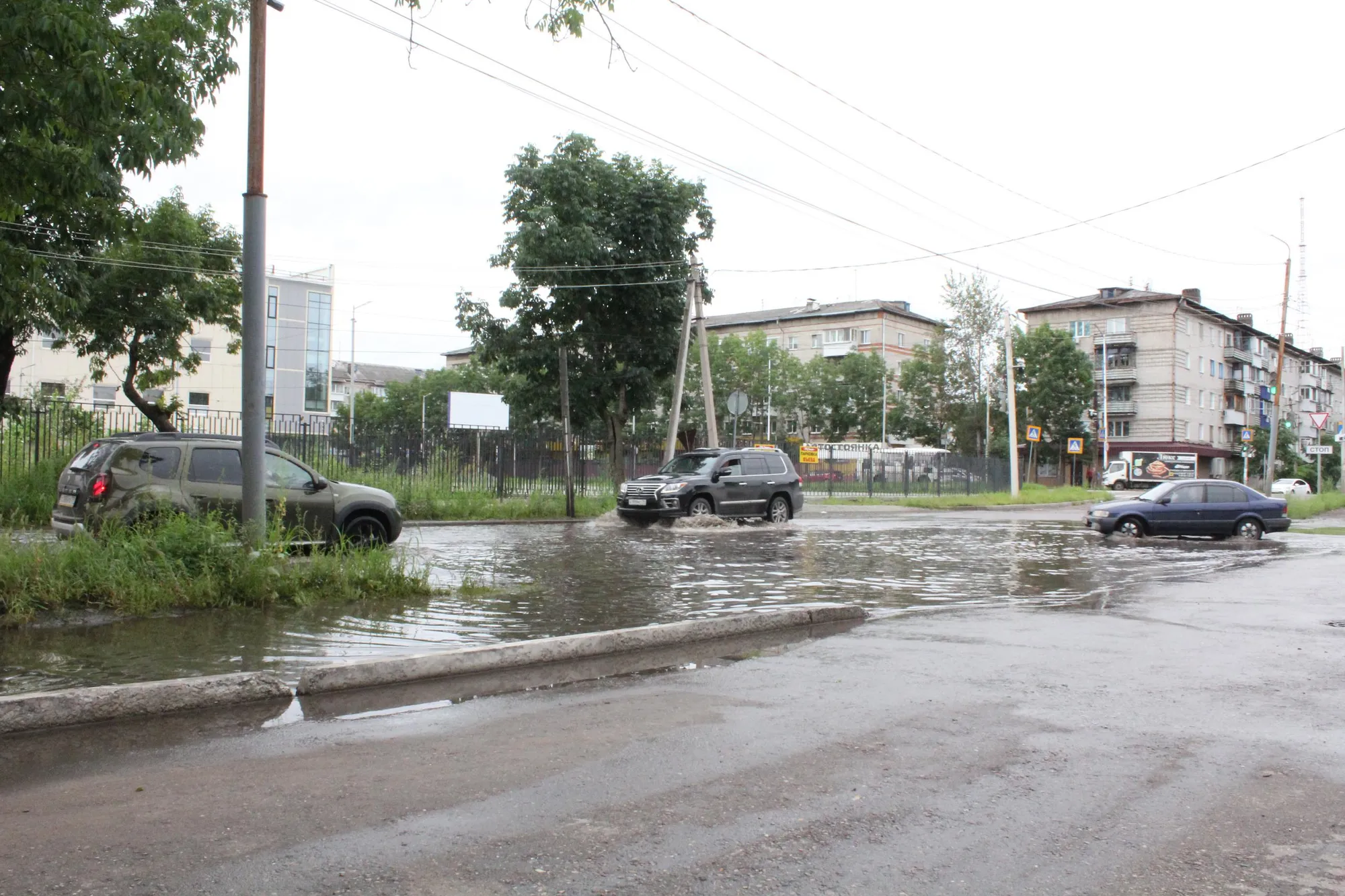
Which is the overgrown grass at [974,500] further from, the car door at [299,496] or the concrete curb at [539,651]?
the concrete curb at [539,651]

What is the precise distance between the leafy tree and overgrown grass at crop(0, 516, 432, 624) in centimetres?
7223

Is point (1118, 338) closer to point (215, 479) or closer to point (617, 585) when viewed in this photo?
point (617, 585)

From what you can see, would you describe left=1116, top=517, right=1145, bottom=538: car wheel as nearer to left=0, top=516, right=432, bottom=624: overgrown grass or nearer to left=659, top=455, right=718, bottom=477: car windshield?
left=659, top=455, right=718, bottom=477: car windshield

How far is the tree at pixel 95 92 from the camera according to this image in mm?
7316

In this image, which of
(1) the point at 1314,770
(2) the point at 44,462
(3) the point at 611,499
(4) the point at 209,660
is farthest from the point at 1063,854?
(3) the point at 611,499

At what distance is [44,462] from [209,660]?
14006mm

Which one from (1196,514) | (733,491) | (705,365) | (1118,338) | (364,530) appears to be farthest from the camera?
(1118,338)

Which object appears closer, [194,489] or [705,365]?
[194,489]

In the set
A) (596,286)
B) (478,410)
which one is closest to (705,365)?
(596,286)

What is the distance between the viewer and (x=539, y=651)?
6949mm

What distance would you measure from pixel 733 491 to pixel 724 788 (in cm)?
1826

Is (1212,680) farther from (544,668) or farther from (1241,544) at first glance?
(1241,544)

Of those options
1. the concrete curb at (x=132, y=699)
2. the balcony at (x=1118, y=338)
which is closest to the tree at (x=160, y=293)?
the concrete curb at (x=132, y=699)

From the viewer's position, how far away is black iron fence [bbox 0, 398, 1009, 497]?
755 inches
